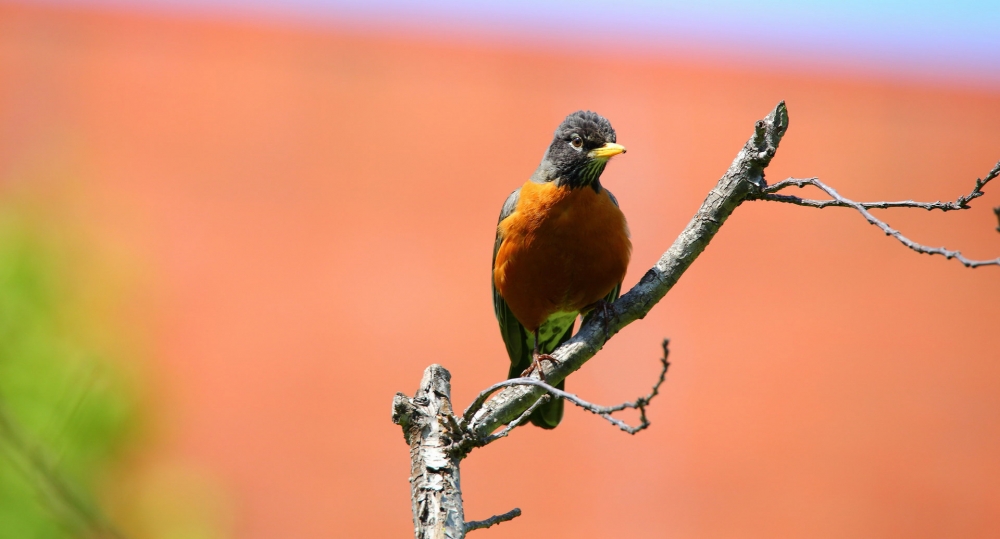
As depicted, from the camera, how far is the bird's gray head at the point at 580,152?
4.32 m

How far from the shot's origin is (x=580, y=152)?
14.3ft

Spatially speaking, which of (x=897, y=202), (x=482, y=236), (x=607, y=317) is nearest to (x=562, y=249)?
(x=607, y=317)

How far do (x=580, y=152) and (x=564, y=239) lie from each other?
532 millimetres

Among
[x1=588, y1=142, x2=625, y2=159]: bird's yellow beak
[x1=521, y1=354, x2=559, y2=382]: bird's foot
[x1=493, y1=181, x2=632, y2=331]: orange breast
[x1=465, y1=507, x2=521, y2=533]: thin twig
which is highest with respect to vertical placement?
[x1=588, y1=142, x2=625, y2=159]: bird's yellow beak

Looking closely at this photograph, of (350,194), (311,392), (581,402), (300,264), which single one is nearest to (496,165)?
(350,194)

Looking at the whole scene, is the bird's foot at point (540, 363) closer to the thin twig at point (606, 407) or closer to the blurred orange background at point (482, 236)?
the thin twig at point (606, 407)

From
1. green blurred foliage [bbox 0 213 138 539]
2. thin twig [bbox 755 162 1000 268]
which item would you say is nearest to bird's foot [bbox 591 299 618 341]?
thin twig [bbox 755 162 1000 268]

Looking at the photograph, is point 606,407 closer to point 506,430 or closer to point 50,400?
point 506,430

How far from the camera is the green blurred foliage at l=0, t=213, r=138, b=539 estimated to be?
0.91 m

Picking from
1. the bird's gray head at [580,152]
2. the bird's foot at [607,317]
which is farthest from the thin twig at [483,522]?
the bird's gray head at [580,152]

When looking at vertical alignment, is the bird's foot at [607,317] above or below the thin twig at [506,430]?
above

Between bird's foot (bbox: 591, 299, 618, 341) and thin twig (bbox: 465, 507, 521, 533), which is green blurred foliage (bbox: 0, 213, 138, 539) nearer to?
thin twig (bbox: 465, 507, 521, 533)

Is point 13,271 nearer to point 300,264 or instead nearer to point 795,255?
point 300,264

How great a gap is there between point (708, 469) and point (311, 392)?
5.78 m
